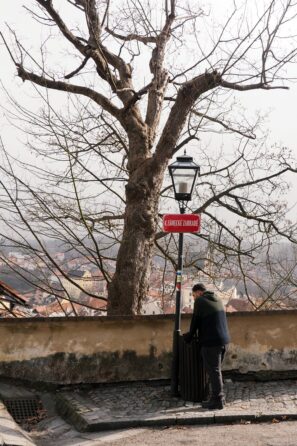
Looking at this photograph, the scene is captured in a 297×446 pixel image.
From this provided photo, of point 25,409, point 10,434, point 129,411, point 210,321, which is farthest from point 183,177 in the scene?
point 10,434

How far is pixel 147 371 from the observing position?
8062 millimetres

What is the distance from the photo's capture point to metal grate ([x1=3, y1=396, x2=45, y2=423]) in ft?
23.1

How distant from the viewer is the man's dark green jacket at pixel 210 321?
6777mm

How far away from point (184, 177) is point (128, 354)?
8.66 feet

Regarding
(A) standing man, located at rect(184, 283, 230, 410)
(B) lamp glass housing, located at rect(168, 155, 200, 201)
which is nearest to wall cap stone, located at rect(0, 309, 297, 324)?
(A) standing man, located at rect(184, 283, 230, 410)

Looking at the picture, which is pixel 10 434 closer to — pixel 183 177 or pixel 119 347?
pixel 119 347

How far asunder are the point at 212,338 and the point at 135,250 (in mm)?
4257

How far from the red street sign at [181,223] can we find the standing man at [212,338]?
105 cm

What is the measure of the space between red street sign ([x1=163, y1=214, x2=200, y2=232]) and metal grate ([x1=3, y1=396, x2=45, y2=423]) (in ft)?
9.31

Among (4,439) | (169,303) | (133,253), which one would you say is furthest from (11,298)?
(4,439)

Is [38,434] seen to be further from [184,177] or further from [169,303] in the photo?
[169,303]

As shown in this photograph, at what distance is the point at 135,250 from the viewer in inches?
425

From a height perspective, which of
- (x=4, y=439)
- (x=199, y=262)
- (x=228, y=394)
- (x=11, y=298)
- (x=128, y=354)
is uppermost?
(x=199, y=262)

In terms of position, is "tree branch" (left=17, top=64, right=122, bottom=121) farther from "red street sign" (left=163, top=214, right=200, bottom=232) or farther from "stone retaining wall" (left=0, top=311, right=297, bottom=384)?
"stone retaining wall" (left=0, top=311, right=297, bottom=384)
